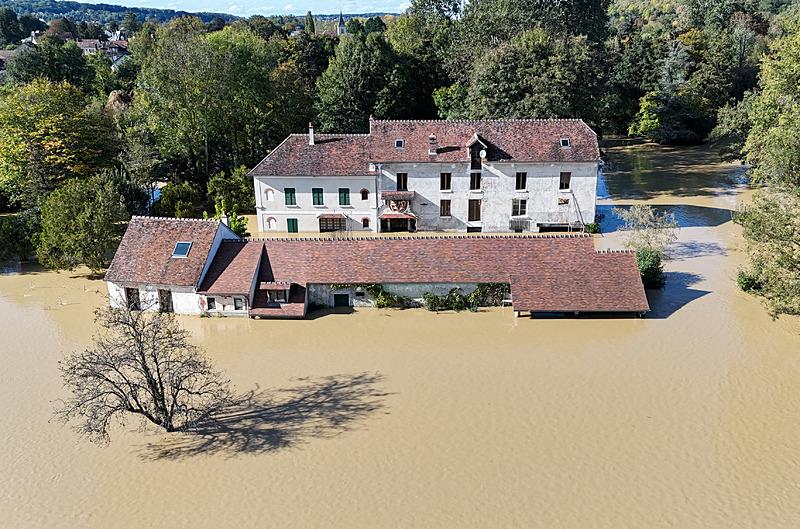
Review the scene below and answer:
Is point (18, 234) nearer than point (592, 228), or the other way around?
point (18, 234)

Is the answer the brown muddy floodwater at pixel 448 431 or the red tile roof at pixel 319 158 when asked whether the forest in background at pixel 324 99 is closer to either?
the red tile roof at pixel 319 158

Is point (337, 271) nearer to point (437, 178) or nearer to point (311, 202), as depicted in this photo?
point (311, 202)

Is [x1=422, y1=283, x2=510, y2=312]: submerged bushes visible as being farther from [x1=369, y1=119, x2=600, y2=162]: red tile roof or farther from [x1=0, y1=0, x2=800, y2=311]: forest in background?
[x1=369, y1=119, x2=600, y2=162]: red tile roof

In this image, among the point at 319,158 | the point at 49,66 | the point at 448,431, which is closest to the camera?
the point at 448,431

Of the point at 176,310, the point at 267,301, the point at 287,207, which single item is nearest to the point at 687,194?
the point at 287,207

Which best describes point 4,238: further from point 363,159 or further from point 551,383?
point 551,383

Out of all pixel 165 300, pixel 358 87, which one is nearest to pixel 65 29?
pixel 358 87

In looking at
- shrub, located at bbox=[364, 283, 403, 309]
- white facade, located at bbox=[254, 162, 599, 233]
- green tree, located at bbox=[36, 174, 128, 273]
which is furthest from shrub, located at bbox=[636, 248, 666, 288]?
green tree, located at bbox=[36, 174, 128, 273]
